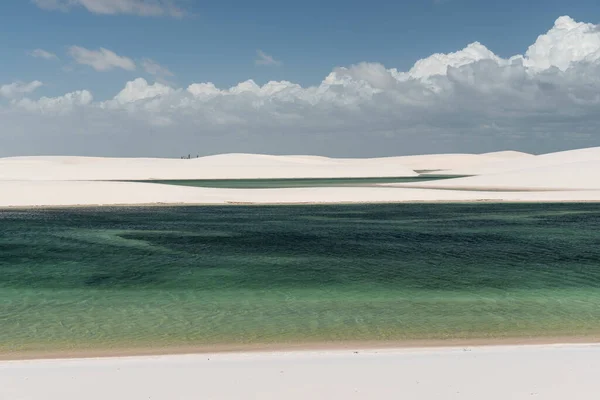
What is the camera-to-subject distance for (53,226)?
3869 centimetres

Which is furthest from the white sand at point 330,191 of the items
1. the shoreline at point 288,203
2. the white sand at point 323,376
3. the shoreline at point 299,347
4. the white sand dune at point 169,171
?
the white sand at point 323,376

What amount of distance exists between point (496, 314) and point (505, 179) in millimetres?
71132

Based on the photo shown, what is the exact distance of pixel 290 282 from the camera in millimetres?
20438

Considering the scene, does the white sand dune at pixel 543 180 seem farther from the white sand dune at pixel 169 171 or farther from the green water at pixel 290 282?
the white sand dune at pixel 169 171

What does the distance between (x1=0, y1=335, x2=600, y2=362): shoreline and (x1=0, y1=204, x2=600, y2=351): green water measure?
39cm

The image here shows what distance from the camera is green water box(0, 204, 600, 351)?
47.3ft

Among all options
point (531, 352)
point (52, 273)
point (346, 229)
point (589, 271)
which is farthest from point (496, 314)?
point (346, 229)

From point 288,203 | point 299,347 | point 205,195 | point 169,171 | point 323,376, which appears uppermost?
point 169,171

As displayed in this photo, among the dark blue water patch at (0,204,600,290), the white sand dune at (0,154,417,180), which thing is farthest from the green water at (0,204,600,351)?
the white sand dune at (0,154,417,180)

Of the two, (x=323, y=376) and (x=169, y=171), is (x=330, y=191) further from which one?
(x=169, y=171)

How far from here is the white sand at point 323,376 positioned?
8984 millimetres

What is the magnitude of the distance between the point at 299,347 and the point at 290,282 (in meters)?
7.53

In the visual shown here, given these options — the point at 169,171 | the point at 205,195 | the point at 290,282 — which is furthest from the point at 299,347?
the point at 169,171

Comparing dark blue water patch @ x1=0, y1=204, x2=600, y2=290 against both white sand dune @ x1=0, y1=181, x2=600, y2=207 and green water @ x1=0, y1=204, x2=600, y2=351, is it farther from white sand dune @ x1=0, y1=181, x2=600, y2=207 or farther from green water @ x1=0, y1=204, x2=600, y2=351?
white sand dune @ x1=0, y1=181, x2=600, y2=207
